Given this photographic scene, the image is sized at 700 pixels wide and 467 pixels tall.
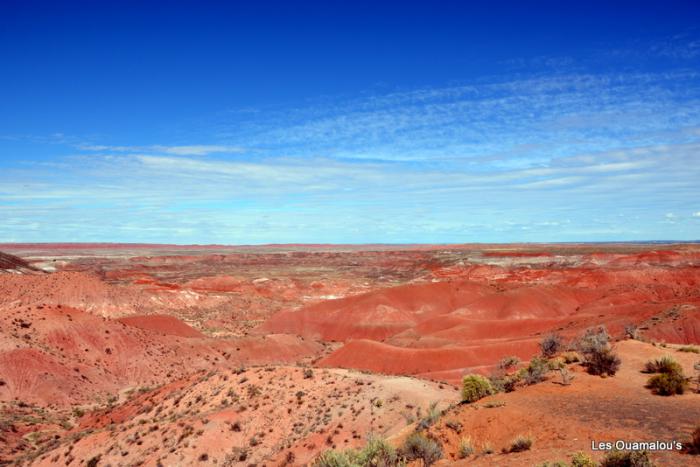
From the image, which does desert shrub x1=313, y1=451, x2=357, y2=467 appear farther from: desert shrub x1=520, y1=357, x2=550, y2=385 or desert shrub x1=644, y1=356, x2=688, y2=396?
desert shrub x1=644, y1=356, x2=688, y2=396

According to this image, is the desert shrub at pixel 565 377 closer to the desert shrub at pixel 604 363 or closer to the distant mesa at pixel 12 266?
the desert shrub at pixel 604 363

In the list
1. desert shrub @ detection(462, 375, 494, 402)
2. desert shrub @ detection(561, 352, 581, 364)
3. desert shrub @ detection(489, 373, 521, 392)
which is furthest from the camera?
desert shrub @ detection(561, 352, 581, 364)

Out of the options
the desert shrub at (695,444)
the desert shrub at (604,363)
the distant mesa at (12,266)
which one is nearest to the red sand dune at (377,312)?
the distant mesa at (12,266)

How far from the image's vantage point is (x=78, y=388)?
109ft

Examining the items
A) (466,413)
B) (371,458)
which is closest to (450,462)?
(371,458)

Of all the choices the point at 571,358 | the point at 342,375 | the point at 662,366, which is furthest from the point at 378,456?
A: the point at 342,375

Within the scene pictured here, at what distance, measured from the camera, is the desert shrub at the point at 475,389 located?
13.5 meters

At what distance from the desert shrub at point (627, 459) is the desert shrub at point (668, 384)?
18.2 ft

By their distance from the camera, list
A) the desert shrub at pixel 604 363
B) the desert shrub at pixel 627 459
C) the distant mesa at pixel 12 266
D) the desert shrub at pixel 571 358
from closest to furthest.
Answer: the desert shrub at pixel 627 459 < the desert shrub at pixel 604 363 < the desert shrub at pixel 571 358 < the distant mesa at pixel 12 266

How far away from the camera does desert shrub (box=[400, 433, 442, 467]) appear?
10102mm

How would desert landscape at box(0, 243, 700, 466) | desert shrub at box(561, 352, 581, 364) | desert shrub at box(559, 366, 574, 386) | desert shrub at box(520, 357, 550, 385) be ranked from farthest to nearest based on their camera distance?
desert shrub at box(561, 352, 581, 364) → desert shrub at box(520, 357, 550, 385) → desert shrub at box(559, 366, 574, 386) → desert landscape at box(0, 243, 700, 466)

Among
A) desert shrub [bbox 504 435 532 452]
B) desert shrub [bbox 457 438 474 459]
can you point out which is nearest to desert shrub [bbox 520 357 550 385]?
desert shrub [bbox 457 438 474 459]

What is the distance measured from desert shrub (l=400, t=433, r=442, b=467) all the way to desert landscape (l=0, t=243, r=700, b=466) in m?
0.05

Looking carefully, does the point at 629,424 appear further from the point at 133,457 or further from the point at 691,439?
the point at 133,457
